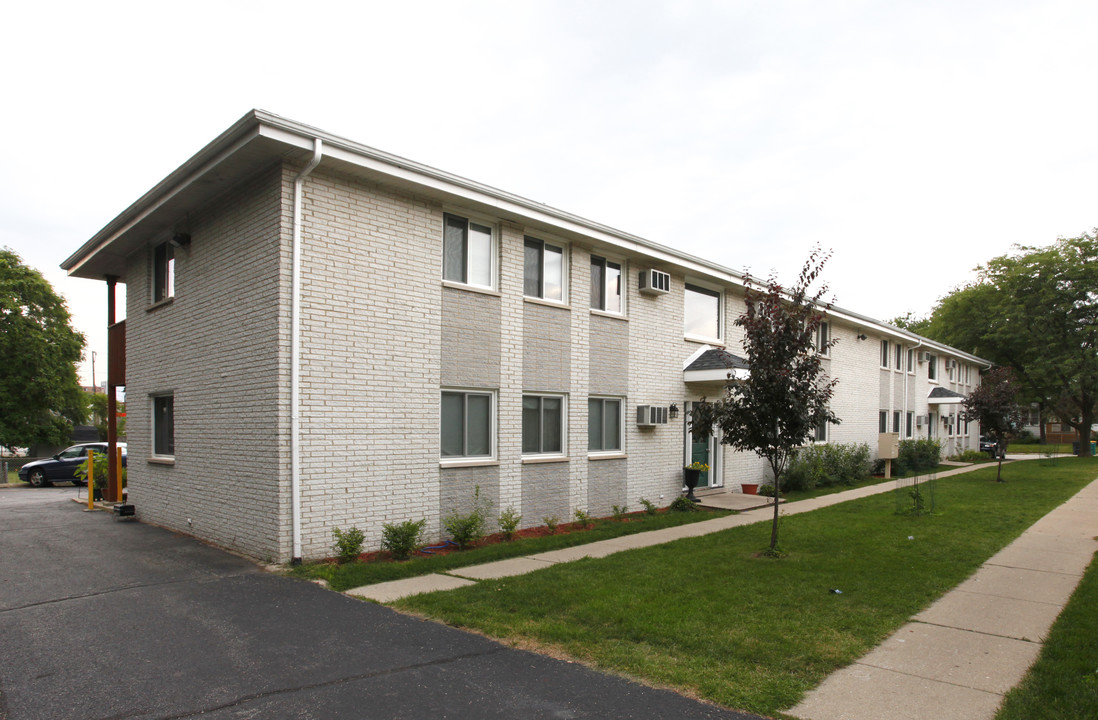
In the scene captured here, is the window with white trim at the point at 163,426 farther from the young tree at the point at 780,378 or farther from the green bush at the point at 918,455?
the green bush at the point at 918,455

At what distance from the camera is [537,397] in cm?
1192

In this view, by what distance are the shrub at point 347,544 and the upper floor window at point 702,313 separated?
31.0ft

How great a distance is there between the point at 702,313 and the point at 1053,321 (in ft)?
107

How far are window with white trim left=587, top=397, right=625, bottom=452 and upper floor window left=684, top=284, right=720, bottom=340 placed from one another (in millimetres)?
3299

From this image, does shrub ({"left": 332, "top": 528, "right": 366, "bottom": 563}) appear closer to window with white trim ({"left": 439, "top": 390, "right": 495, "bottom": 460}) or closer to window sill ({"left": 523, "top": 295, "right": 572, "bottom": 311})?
window with white trim ({"left": 439, "top": 390, "right": 495, "bottom": 460})

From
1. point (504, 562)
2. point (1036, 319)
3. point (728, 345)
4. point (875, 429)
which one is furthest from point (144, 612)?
point (1036, 319)

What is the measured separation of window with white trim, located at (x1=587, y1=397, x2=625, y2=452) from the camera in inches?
513

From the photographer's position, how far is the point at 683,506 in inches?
553

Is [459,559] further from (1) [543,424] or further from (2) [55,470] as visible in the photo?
(2) [55,470]

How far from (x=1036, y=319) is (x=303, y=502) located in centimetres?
4278

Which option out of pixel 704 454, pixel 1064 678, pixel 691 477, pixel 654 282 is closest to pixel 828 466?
pixel 704 454

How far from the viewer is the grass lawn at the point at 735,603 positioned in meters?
5.02

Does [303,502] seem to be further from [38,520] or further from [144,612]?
[38,520]

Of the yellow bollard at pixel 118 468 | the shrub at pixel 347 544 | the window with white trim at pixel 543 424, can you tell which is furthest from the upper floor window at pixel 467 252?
the yellow bollard at pixel 118 468
